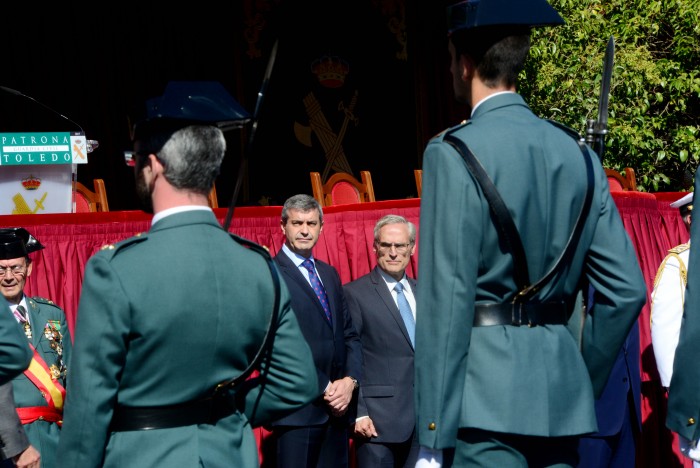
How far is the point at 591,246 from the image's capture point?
2.70 metres

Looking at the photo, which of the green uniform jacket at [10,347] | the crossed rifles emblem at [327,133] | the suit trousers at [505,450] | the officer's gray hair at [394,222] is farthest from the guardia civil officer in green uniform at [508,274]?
the crossed rifles emblem at [327,133]

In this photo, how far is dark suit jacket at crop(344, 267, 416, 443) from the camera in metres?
5.01

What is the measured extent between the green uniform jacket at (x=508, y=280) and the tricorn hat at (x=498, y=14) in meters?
0.19

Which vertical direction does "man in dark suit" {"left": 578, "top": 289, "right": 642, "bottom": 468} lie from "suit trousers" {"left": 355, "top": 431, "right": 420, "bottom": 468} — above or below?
above

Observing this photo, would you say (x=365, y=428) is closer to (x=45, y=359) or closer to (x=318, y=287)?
(x=318, y=287)

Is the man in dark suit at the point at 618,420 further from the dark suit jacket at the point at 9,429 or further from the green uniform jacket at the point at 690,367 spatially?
the dark suit jacket at the point at 9,429

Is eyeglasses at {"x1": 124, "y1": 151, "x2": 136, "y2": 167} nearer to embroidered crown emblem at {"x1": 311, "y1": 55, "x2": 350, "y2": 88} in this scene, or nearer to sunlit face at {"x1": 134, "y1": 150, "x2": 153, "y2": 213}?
sunlit face at {"x1": 134, "y1": 150, "x2": 153, "y2": 213}

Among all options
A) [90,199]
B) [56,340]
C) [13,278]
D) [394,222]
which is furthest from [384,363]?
[90,199]

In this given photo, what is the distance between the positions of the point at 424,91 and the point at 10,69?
13.0 ft

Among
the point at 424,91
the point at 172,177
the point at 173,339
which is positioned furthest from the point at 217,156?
the point at 424,91

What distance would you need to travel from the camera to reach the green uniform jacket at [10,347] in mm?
2922

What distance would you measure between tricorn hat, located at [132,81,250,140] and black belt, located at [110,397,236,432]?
623mm

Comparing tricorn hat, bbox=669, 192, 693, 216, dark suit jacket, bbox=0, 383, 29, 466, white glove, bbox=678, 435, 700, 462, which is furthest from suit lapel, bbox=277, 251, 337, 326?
white glove, bbox=678, 435, 700, 462

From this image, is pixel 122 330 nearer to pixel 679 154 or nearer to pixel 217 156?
pixel 217 156
